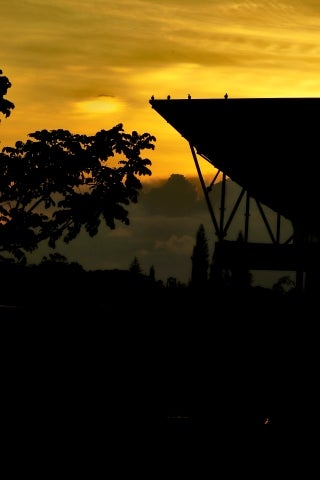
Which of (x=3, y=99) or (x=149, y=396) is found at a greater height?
(x=3, y=99)

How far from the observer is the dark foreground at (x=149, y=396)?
10.5 meters

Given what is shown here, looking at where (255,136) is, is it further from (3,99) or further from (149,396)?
(149,396)

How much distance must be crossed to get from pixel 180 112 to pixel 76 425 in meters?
13.3

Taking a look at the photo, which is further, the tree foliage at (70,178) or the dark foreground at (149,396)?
the tree foliage at (70,178)

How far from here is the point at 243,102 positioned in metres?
23.9

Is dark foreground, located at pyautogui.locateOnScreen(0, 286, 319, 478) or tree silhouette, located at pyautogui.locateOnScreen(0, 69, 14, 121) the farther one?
tree silhouette, located at pyautogui.locateOnScreen(0, 69, 14, 121)

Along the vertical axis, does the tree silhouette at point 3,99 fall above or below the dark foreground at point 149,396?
above

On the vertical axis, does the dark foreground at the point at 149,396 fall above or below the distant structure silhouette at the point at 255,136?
below

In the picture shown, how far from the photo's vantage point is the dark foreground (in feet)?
34.6

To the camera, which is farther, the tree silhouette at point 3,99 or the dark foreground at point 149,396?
the tree silhouette at point 3,99

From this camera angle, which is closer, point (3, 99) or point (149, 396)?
point (149, 396)

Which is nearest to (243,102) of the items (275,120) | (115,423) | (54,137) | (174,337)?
(275,120)

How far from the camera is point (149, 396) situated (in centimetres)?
1464

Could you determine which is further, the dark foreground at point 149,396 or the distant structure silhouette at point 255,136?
the distant structure silhouette at point 255,136
